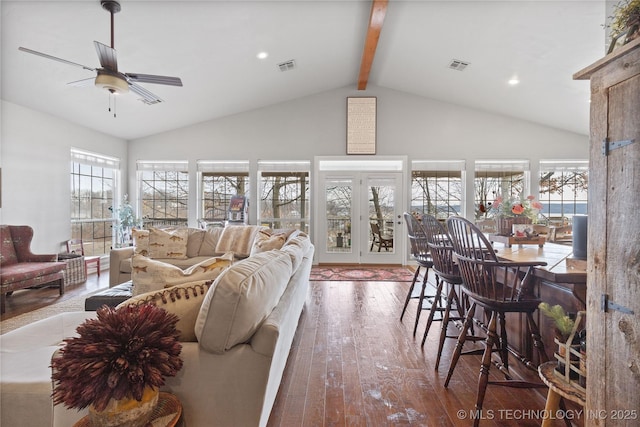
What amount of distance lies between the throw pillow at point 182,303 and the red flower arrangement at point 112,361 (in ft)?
0.67

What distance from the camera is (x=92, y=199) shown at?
18.7ft

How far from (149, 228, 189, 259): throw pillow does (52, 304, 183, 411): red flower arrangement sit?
3411 mm

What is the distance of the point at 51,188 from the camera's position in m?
4.70

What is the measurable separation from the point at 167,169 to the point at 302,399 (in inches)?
237

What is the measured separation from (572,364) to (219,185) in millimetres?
6301

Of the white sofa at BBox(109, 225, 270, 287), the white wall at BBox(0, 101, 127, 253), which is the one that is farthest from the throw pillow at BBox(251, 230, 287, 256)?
the white wall at BBox(0, 101, 127, 253)

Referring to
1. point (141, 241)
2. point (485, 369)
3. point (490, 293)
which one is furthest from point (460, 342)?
point (141, 241)

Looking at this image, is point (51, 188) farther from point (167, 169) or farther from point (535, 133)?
point (535, 133)

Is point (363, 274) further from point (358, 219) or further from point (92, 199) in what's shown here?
point (92, 199)

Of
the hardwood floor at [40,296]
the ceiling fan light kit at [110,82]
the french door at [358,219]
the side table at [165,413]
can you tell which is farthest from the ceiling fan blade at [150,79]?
the french door at [358,219]

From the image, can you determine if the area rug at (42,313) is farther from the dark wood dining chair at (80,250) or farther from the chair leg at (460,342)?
the chair leg at (460,342)

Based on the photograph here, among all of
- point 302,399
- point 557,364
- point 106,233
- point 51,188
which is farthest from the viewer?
point 106,233

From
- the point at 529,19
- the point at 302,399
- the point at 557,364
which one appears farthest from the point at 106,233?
the point at 529,19

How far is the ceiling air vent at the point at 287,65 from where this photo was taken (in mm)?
4790
